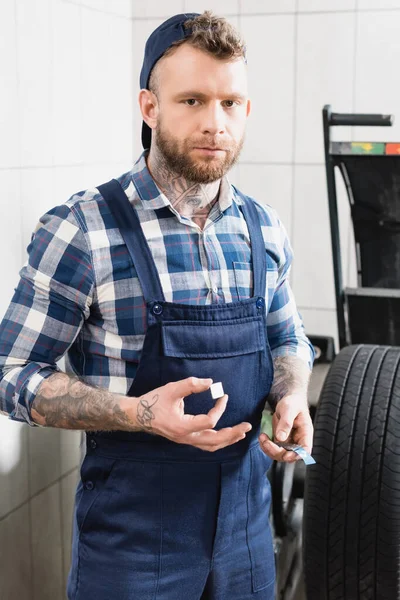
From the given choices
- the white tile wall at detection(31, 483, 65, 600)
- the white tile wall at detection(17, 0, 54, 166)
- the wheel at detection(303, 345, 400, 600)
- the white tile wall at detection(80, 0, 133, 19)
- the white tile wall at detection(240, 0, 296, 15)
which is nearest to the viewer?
the wheel at detection(303, 345, 400, 600)

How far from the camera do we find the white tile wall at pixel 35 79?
2.09 metres

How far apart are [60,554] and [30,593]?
0.61ft

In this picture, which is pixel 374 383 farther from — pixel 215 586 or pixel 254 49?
pixel 254 49

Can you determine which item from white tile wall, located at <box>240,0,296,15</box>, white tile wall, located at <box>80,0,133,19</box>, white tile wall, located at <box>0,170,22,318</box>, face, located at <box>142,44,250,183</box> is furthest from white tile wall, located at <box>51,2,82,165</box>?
face, located at <box>142,44,250,183</box>

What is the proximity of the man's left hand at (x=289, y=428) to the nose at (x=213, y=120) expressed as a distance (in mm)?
527

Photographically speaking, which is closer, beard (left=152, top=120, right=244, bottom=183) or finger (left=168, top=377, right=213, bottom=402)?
finger (left=168, top=377, right=213, bottom=402)

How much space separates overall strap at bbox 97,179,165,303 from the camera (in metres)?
1.48

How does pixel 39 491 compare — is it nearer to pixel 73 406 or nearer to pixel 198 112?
pixel 73 406

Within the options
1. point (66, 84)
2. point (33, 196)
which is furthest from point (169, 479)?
point (66, 84)

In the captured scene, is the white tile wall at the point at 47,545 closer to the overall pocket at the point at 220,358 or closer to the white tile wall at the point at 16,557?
the white tile wall at the point at 16,557

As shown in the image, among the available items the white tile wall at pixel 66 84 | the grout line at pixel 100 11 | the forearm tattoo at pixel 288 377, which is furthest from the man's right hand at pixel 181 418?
the grout line at pixel 100 11

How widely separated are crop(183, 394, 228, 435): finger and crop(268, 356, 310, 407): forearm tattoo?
1.12ft

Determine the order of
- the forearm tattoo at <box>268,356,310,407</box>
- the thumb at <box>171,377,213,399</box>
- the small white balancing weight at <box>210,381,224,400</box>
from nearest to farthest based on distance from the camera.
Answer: the thumb at <box>171,377,213,399</box>, the small white balancing weight at <box>210,381,224,400</box>, the forearm tattoo at <box>268,356,310,407</box>

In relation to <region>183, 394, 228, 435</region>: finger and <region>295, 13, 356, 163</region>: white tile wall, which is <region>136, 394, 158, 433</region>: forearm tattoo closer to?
<region>183, 394, 228, 435</region>: finger
